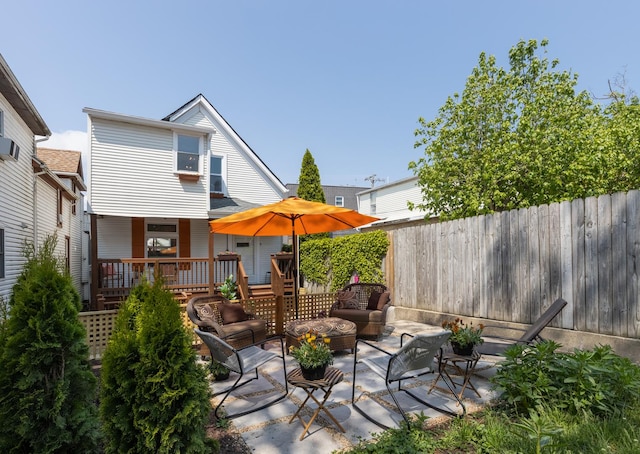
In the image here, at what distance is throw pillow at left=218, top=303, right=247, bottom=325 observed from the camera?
5.94 m

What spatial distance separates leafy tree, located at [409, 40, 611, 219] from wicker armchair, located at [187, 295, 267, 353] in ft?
21.7

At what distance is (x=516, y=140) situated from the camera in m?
9.31

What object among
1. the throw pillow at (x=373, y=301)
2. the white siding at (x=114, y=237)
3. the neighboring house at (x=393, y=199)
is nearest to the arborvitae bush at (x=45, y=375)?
the throw pillow at (x=373, y=301)

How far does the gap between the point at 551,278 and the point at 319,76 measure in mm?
8814

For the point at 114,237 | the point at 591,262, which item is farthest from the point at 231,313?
the point at 114,237

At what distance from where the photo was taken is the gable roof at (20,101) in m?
6.13

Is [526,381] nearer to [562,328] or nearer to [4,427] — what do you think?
[562,328]

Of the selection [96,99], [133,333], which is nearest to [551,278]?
[133,333]

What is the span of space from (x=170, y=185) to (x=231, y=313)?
7.20 m

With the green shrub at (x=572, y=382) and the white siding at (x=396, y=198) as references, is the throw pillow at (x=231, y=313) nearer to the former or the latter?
the green shrub at (x=572, y=382)

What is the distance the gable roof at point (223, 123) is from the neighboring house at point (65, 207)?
4.19 metres

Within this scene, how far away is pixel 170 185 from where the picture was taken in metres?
11.6

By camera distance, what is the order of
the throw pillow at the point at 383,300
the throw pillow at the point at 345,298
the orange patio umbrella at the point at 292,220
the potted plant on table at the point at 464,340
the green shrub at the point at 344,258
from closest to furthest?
the potted plant on table at the point at 464,340, the orange patio umbrella at the point at 292,220, the throw pillow at the point at 383,300, the throw pillow at the point at 345,298, the green shrub at the point at 344,258

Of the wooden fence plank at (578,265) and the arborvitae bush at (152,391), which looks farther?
the wooden fence plank at (578,265)
